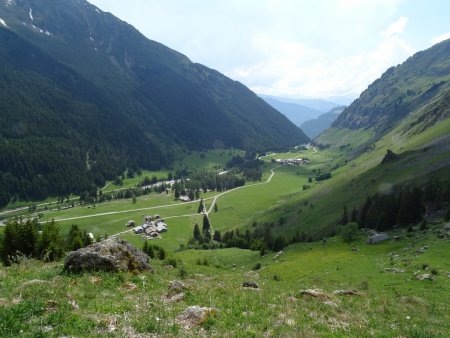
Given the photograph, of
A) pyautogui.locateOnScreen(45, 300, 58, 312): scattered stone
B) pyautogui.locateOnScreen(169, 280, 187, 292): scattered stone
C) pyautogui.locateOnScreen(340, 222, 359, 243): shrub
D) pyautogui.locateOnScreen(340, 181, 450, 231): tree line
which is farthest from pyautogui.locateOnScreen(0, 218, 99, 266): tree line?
pyautogui.locateOnScreen(340, 181, 450, 231): tree line

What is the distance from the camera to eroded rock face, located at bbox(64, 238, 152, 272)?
102 ft

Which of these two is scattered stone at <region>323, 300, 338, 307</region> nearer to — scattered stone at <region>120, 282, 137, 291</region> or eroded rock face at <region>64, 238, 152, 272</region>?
scattered stone at <region>120, 282, 137, 291</region>

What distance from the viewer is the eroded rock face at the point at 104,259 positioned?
31.1 m

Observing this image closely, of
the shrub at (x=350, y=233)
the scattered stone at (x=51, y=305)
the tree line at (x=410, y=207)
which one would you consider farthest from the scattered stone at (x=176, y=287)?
the tree line at (x=410, y=207)

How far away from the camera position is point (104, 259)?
31.8 m

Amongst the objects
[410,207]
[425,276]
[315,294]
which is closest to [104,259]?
[315,294]

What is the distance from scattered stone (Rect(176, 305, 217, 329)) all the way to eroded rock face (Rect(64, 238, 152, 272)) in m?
11.5

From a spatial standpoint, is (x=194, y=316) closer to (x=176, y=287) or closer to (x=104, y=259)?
(x=176, y=287)

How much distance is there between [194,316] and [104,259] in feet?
41.5

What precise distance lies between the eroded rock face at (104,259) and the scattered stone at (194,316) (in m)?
11.5

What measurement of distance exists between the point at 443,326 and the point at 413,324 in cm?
295

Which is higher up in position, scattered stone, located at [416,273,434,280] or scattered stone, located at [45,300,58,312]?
scattered stone, located at [45,300,58,312]

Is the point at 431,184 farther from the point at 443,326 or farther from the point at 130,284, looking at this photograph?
the point at 130,284

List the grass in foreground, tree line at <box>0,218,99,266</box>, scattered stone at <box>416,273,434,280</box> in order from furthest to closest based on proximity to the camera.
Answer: scattered stone at <box>416,273,434,280</box>
tree line at <box>0,218,99,266</box>
the grass in foreground
